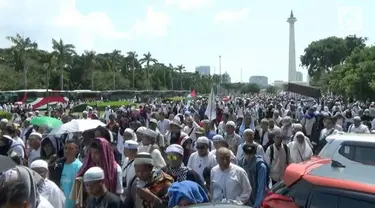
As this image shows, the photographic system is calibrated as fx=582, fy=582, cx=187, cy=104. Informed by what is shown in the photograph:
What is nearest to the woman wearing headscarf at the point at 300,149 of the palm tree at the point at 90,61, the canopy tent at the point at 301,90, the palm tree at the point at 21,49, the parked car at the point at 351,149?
the parked car at the point at 351,149

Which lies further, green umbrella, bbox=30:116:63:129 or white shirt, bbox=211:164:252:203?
green umbrella, bbox=30:116:63:129

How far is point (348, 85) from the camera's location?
3850 centimetres

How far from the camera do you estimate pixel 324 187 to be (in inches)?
184

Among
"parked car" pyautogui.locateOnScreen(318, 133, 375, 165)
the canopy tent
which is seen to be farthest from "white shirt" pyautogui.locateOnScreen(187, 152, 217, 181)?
the canopy tent

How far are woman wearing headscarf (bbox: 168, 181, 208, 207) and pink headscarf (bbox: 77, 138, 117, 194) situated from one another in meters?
1.28

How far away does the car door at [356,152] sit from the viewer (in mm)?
6634

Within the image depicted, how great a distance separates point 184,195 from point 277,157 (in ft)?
15.0

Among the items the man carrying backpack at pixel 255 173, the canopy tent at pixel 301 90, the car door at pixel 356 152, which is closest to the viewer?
the car door at pixel 356 152

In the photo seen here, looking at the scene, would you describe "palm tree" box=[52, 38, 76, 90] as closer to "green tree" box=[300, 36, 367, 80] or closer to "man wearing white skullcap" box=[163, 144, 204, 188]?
"green tree" box=[300, 36, 367, 80]

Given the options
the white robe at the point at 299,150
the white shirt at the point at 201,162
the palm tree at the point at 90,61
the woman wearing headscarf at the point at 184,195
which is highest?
the palm tree at the point at 90,61

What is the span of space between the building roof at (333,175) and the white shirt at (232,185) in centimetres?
114

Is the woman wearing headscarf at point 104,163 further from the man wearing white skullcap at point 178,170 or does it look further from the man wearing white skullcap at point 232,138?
the man wearing white skullcap at point 232,138

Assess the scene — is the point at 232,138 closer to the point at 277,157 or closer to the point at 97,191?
the point at 277,157

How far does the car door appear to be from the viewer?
6.63m
